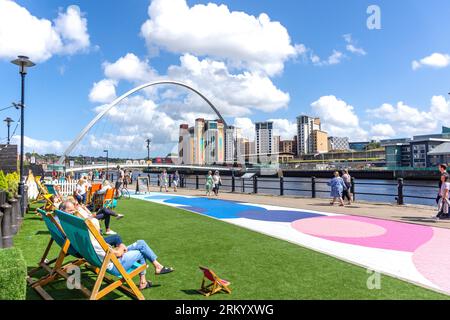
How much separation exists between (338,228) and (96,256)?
7.63m

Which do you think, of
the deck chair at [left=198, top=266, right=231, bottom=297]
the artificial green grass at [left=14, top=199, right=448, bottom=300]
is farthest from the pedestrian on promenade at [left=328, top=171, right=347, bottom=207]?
the deck chair at [left=198, top=266, right=231, bottom=297]

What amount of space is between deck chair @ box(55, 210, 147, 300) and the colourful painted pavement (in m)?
4.10

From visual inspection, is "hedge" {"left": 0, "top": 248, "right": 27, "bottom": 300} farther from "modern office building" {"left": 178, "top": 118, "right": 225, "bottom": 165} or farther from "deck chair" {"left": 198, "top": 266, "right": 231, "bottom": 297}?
"modern office building" {"left": 178, "top": 118, "right": 225, "bottom": 165}

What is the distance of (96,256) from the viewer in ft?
15.0

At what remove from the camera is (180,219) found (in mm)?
11852

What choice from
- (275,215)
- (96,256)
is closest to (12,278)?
(96,256)

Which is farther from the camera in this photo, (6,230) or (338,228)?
(338,228)

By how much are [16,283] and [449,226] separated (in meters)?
10.9

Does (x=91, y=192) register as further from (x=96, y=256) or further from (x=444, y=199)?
(x=444, y=199)

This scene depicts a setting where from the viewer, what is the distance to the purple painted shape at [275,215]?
12.3m

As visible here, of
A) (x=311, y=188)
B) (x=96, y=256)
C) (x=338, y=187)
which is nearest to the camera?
(x=96, y=256)

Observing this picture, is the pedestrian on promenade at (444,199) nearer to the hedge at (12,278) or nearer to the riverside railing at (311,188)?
the riverside railing at (311,188)

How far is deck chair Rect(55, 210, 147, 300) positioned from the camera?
4.31 meters
